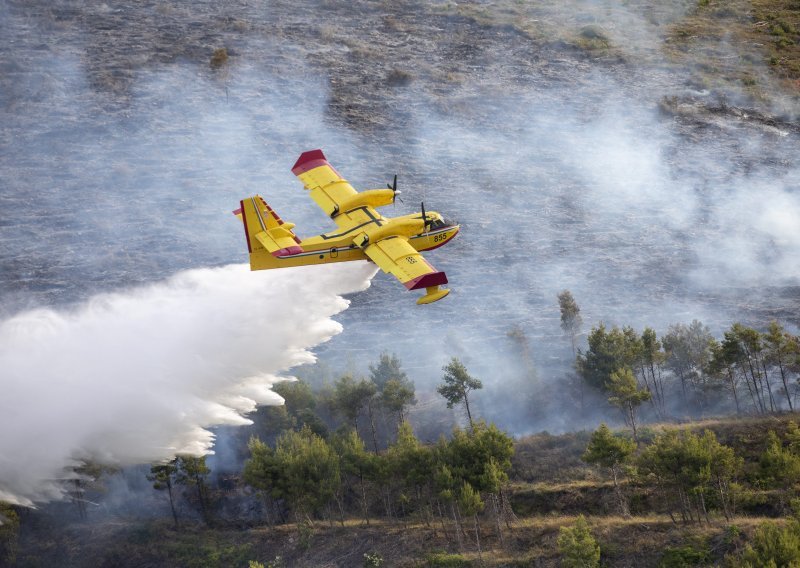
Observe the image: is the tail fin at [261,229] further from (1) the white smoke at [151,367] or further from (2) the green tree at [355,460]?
(2) the green tree at [355,460]

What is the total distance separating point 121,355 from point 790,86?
79.8 m

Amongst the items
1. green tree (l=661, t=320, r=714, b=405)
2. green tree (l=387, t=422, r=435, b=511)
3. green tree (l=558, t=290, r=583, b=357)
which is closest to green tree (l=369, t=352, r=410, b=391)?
green tree (l=387, t=422, r=435, b=511)

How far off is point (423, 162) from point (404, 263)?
144 ft

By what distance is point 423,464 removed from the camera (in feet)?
169

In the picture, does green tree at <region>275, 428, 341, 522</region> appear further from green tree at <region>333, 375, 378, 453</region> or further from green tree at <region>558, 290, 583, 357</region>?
green tree at <region>558, 290, 583, 357</region>

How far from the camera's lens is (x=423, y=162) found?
9050cm

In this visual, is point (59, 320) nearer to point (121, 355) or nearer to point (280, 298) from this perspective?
point (121, 355)

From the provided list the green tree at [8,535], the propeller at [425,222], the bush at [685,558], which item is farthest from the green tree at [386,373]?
the bush at [685,558]

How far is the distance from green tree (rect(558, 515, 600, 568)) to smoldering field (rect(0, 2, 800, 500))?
2179 cm

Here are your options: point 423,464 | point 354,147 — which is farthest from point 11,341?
point 354,147

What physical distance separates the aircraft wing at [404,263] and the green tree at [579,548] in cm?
1231

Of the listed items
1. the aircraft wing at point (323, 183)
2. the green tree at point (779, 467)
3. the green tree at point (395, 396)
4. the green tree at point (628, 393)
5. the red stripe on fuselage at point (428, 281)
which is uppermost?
the aircraft wing at point (323, 183)

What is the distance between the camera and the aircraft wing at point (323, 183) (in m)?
54.3

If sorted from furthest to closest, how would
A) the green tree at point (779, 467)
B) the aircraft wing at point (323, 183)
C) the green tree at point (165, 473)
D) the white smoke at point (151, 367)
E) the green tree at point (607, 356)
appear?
the green tree at point (607, 356)
the green tree at point (165, 473)
the aircraft wing at point (323, 183)
the white smoke at point (151, 367)
the green tree at point (779, 467)
